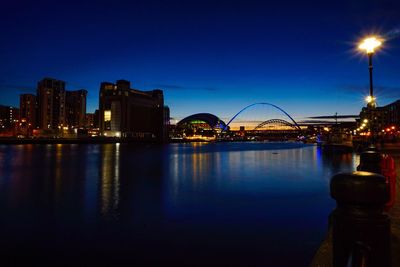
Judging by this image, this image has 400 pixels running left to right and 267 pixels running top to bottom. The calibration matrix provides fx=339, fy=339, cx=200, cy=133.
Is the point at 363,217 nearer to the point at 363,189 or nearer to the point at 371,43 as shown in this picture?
the point at 363,189

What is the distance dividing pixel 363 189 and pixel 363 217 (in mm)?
246

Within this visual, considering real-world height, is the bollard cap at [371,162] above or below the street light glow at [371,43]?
below

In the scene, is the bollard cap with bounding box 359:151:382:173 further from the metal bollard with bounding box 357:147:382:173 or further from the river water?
the river water

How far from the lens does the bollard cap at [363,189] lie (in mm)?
2885

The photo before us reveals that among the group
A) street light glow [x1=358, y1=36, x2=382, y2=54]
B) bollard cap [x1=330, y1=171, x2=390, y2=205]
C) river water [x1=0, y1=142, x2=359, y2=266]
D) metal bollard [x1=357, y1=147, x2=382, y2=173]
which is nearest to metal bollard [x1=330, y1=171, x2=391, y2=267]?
bollard cap [x1=330, y1=171, x2=390, y2=205]

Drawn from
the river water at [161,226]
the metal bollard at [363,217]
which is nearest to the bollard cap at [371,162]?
the river water at [161,226]

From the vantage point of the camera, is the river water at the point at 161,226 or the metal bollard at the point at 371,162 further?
the river water at the point at 161,226

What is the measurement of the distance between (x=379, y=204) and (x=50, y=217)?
17.1 m

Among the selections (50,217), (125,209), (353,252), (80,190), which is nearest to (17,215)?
(50,217)

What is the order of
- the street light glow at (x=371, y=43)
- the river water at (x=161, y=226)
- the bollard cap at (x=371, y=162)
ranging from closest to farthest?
the bollard cap at (x=371, y=162) → the river water at (x=161, y=226) → the street light glow at (x=371, y=43)

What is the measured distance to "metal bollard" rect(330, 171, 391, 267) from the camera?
2873 mm

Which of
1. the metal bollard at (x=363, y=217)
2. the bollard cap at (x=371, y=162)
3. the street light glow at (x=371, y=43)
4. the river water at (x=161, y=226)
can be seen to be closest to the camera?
the metal bollard at (x=363, y=217)

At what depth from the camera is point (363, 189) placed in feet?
9.50

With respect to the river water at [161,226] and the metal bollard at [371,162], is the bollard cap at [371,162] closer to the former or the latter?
the metal bollard at [371,162]
